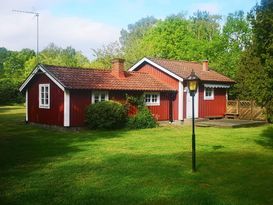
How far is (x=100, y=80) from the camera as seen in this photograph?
23969mm

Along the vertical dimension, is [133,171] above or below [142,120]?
below

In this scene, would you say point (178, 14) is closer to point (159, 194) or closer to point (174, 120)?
point (174, 120)

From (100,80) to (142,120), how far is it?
11.8 feet

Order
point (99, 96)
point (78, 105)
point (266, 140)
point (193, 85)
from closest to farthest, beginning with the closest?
1. point (193, 85)
2. point (266, 140)
3. point (78, 105)
4. point (99, 96)

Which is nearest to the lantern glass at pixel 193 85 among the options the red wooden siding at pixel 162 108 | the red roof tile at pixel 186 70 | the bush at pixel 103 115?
the bush at pixel 103 115

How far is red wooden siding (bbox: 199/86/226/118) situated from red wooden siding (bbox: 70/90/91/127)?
10022mm

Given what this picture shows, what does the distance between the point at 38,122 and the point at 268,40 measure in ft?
52.2

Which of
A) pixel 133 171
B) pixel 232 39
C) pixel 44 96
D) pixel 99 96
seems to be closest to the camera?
pixel 133 171

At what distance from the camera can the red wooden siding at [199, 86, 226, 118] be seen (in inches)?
1147

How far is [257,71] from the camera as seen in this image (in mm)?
13820

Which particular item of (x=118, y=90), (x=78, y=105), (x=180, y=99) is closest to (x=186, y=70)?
(x=180, y=99)

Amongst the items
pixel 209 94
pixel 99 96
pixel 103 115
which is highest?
pixel 209 94

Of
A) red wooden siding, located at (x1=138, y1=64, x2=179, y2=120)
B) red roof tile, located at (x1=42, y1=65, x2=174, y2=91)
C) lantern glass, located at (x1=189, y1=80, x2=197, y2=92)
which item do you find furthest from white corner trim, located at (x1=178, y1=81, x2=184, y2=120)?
lantern glass, located at (x1=189, y1=80, x2=197, y2=92)

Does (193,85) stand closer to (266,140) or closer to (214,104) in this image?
(266,140)
